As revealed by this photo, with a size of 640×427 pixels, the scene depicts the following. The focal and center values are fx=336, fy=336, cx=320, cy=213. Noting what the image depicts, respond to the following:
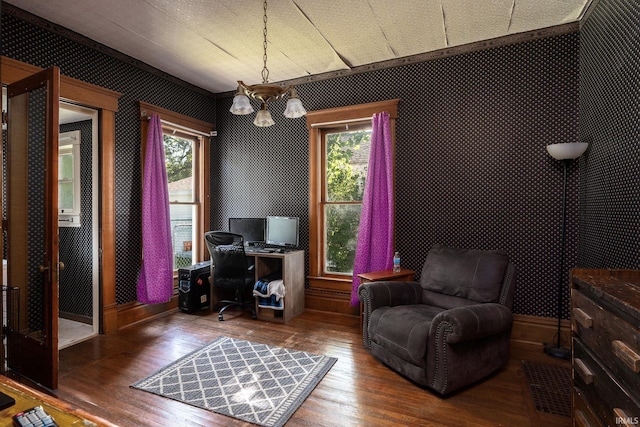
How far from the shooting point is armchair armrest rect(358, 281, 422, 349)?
288cm

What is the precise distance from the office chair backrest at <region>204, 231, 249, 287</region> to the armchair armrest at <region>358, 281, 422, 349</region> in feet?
4.93

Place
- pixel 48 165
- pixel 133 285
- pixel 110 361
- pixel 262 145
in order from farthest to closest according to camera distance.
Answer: pixel 262 145 → pixel 133 285 → pixel 110 361 → pixel 48 165

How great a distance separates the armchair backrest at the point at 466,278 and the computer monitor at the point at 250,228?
2.09 m

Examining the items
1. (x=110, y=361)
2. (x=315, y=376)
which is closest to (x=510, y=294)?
(x=315, y=376)

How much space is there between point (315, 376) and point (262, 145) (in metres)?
3.02

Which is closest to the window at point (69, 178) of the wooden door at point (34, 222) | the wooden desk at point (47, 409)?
the wooden door at point (34, 222)

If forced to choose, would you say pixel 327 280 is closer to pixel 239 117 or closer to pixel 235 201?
pixel 235 201

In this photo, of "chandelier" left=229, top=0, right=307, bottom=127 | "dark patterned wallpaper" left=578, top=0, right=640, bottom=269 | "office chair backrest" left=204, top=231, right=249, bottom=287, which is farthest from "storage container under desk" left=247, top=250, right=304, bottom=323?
"dark patterned wallpaper" left=578, top=0, right=640, bottom=269

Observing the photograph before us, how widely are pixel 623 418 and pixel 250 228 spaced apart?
3.77 metres

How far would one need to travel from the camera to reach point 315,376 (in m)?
2.54

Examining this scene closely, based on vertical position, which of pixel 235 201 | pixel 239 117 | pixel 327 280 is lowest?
pixel 327 280

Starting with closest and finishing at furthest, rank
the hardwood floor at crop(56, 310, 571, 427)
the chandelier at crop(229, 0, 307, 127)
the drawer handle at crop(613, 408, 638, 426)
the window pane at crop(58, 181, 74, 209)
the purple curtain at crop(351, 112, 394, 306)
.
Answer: the drawer handle at crop(613, 408, 638, 426), the hardwood floor at crop(56, 310, 571, 427), the chandelier at crop(229, 0, 307, 127), the purple curtain at crop(351, 112, 394, 306), the window pane at crop(58, 181, 74, 209)

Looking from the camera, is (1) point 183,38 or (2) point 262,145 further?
(2) point 262,145

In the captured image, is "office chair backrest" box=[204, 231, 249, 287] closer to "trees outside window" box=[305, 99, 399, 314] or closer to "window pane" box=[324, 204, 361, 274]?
"trees outside window" box=[305, 99, 399, 314]
